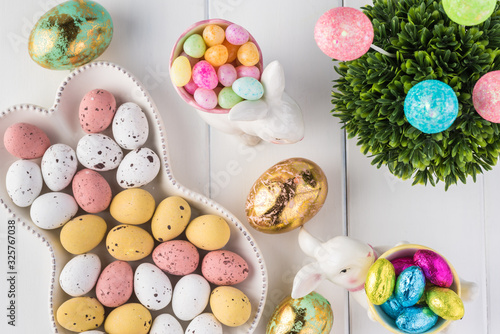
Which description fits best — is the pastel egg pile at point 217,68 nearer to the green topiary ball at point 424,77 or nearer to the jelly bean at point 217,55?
the jelly bean at point 217,55

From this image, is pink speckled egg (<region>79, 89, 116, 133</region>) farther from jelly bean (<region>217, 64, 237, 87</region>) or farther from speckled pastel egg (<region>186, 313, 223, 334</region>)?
speckled pastel egg (<region>186, 313, 223, 334</region>)

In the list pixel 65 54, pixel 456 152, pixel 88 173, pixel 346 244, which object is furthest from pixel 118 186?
pixel 456 152

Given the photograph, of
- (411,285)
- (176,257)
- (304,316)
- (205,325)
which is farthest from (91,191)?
(411,285)

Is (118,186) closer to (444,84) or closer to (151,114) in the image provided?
(151,114)

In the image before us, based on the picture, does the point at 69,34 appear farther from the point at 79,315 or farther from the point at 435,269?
the point at 435,269

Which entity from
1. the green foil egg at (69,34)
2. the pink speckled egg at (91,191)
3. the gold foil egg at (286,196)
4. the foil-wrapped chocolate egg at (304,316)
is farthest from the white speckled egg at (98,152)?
the foil-wrapped chocolate egg at (304,316)
